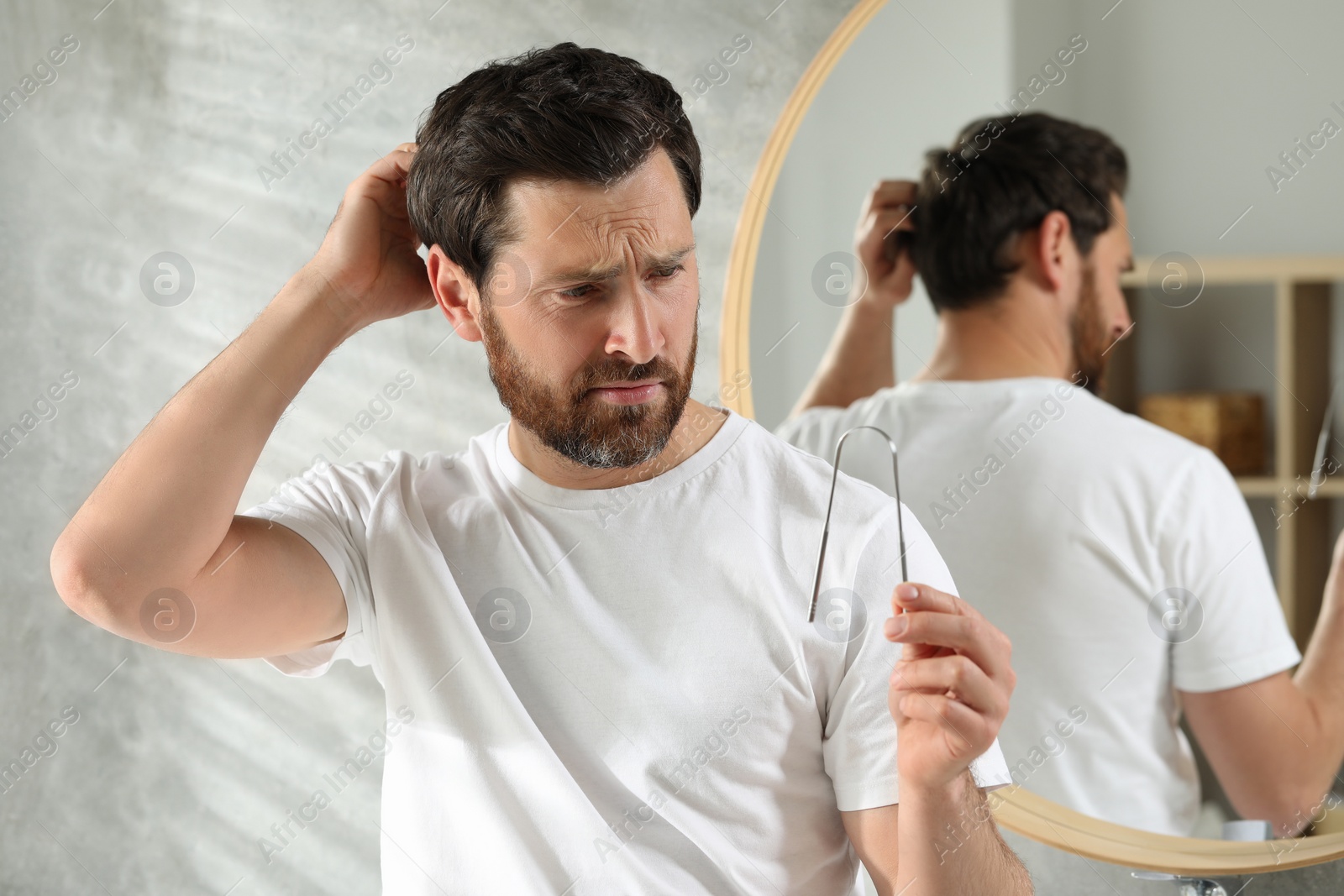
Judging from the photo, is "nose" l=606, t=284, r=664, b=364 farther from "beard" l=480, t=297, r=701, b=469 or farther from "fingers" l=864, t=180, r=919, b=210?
"fingers" l=864, t=180, r=919, b=210

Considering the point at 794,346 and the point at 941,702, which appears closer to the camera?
the point at 941,702

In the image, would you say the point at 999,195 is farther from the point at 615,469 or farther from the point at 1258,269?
the point at 615,469

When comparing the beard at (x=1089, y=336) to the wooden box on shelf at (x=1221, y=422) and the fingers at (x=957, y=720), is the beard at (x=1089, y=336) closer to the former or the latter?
the wooden box on shelf at (x=1221, y=422)

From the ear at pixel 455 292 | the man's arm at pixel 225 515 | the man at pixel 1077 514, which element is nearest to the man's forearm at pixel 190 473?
the man's arm at pixel 225 515

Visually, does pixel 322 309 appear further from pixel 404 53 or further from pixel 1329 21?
pixel 1329 21

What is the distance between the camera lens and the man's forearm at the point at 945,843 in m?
0.84

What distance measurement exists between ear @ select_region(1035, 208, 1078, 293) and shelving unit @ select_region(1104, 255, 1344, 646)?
13 cm

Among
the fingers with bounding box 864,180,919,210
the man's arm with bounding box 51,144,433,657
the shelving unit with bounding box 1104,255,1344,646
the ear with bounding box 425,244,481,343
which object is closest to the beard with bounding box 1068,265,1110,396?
the shelving unit with bounding box 1104,255,1344,646

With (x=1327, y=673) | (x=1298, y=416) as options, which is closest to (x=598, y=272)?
(x=1298, y=416)

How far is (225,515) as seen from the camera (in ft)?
3.08

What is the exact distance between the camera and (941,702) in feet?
2.53

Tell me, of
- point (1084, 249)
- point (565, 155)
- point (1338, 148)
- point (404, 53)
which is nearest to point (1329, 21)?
point (1338, 148)

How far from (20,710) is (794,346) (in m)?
1.22

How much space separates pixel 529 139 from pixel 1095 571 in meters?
0.69
